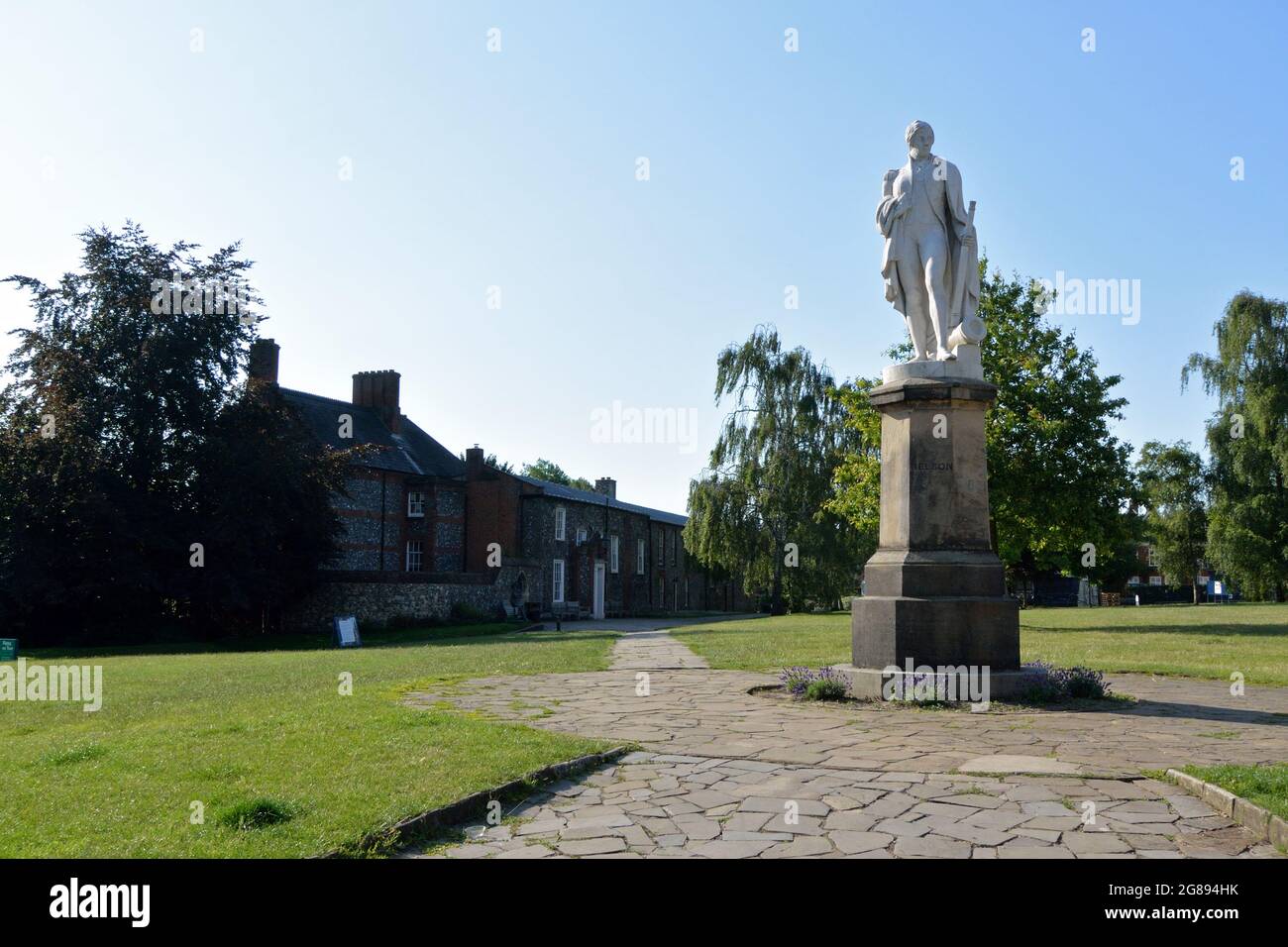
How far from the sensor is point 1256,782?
542 cm

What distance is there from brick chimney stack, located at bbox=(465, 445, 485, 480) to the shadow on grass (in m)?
12.9

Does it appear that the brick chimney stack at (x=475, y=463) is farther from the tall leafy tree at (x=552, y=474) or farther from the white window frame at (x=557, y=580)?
the tall leafy tree at (x=552, y=474)

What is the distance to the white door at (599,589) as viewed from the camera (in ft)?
171

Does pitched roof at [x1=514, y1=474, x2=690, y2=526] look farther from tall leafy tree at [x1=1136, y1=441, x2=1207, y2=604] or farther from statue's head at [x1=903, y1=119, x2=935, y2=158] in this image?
statue's head at [x1=903, y1=119, x2=935, y2=158]

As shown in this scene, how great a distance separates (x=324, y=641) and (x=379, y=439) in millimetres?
17774

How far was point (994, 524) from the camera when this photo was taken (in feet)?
90.0

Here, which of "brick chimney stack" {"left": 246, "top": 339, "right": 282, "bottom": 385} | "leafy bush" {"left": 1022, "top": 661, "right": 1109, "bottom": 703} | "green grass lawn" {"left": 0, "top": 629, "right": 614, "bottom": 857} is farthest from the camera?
"brick chimney stack" {"left": 246, "top": 339, "right": 282, "bottom": 385}

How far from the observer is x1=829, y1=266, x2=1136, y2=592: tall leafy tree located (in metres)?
26.6

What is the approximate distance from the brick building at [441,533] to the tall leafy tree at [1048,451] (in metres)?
18.7

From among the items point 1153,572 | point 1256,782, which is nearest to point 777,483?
point 1256,782

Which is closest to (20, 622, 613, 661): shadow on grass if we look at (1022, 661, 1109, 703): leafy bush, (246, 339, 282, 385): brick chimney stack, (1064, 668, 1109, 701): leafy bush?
(246, 339, 282, 385): brick chimney stack

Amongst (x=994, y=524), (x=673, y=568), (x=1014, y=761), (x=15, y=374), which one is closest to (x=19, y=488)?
(x=15, y=374)
